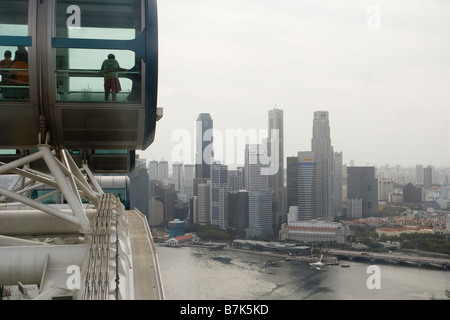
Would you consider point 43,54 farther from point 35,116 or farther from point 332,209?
point 332,209

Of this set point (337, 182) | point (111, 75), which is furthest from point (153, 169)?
point (111, 75)

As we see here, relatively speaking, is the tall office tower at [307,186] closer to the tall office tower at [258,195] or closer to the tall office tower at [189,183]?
the tall office tower at [258,195]

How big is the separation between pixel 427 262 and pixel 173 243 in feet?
137

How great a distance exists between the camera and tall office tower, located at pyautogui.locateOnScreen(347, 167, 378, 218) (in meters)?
96.8

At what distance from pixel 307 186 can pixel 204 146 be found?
26189 mm

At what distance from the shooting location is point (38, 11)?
5582mm

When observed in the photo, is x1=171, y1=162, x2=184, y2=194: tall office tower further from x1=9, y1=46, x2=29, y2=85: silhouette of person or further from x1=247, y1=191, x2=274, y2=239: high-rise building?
x1=9, y1=46, x2=29, y2=85: silhouette of person

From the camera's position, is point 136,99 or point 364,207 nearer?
point 136,99

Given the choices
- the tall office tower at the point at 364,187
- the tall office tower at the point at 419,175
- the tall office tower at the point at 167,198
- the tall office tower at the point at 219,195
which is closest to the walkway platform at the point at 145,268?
the tall office tower at the point at 167,198

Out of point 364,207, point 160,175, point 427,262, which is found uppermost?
point 160,175

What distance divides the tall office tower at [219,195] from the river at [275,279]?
11.0m

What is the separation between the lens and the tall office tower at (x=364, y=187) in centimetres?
9681

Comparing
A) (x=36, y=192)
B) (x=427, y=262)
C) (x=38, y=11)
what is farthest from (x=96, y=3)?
(x=427, y=262)
